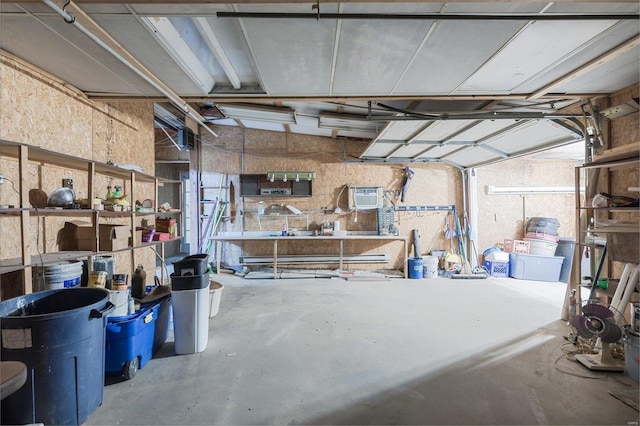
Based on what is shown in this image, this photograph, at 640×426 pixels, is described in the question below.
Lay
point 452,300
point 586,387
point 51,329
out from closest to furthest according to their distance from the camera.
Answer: point 51,329, point 586,387, point 452,300

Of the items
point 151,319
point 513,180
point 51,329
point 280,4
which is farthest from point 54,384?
point 513,180

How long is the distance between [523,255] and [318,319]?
4399 millimetres

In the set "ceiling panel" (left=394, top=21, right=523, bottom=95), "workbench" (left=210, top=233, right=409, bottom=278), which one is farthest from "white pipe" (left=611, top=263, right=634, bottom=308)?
"workbench" (left=210, top=233, right=409, bottom=278)

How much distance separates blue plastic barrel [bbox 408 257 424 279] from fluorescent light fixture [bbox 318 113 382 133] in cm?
255

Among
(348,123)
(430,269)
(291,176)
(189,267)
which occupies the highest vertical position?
(348,123)

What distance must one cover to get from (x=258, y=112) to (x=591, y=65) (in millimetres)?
3856

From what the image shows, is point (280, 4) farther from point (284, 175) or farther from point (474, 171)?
point (474, 171)

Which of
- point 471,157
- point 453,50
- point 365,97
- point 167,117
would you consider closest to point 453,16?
point 453,50

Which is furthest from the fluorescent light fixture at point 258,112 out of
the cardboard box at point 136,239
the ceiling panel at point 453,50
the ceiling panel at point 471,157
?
the ceiling panel at point 471,157

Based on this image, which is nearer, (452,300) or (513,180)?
(452,300)

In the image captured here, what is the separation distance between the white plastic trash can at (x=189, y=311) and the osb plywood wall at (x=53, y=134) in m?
1.18

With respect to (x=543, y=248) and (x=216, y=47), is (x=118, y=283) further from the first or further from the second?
(x=543, y=248)

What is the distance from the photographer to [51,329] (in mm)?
1479

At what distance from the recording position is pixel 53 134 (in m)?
2.54
